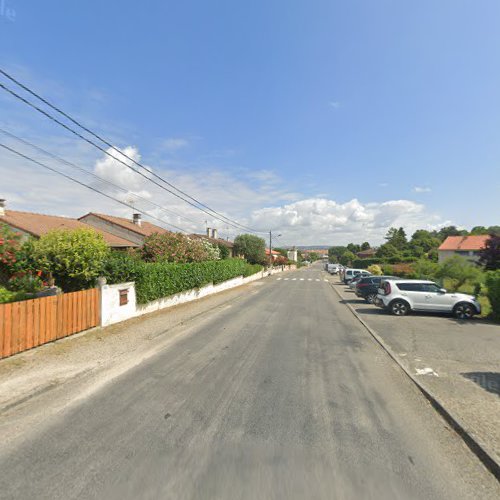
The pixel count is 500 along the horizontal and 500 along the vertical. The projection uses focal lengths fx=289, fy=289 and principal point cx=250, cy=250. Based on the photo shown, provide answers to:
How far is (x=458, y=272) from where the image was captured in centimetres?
1938

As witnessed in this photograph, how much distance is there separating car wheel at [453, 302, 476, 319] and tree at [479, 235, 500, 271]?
11553 millimetres

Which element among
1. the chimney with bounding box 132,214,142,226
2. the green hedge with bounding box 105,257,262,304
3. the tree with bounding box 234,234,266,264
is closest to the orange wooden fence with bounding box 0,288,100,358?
the green hedge with bounding box 105,257,262,304

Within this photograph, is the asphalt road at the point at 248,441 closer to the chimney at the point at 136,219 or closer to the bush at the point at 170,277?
the bush at the point at 170,277

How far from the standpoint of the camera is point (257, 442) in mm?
3797

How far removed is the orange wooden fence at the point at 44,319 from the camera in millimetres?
6902

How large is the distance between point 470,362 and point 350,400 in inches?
164

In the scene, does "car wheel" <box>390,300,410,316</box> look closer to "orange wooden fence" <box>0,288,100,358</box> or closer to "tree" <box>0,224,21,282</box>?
"orange wooden fence" <box>0,288,100,358</box>

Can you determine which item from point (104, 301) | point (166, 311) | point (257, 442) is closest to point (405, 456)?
point (257, 442)

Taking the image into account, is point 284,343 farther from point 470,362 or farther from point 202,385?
point 470,362

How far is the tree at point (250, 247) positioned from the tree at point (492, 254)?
35.1 m

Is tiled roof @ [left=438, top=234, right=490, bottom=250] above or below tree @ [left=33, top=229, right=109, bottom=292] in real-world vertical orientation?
above

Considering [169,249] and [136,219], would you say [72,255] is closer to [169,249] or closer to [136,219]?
[169,249]

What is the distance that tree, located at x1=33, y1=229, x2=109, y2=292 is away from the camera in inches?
419

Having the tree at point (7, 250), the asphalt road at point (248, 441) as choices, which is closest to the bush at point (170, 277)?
the tree at point (7, 250)
